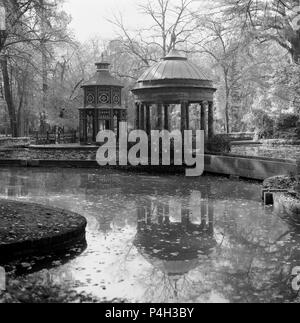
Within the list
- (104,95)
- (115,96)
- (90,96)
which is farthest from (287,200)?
(90,96)

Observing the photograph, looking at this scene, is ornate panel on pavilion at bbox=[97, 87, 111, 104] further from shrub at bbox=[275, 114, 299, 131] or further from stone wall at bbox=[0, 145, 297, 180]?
shrub at bbox=[275, 114, 299, 131]

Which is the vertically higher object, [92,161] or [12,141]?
[12,141]

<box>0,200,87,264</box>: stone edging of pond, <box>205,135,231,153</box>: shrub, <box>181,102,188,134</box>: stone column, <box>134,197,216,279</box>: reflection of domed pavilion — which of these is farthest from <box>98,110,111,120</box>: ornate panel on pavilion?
<box>0,200,87,264</box>: stone edging of pond

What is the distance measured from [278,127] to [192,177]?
16.8 m

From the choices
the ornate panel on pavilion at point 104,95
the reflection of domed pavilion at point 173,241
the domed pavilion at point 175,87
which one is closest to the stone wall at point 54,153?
the domed pavilion at point 175,87

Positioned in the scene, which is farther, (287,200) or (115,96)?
(115,96)

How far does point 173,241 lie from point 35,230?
2425 millimetres

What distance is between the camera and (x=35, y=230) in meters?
8.65

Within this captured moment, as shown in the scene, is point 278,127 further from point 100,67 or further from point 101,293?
point 101,293

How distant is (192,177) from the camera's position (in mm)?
20125

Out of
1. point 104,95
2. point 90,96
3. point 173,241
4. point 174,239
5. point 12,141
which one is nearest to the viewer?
point 173,241

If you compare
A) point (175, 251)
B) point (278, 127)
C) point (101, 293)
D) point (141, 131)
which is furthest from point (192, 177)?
point (278, 127)

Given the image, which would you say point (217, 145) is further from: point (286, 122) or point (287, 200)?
point (286, 122)

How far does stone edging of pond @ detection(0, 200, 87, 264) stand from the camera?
7.90 metres
